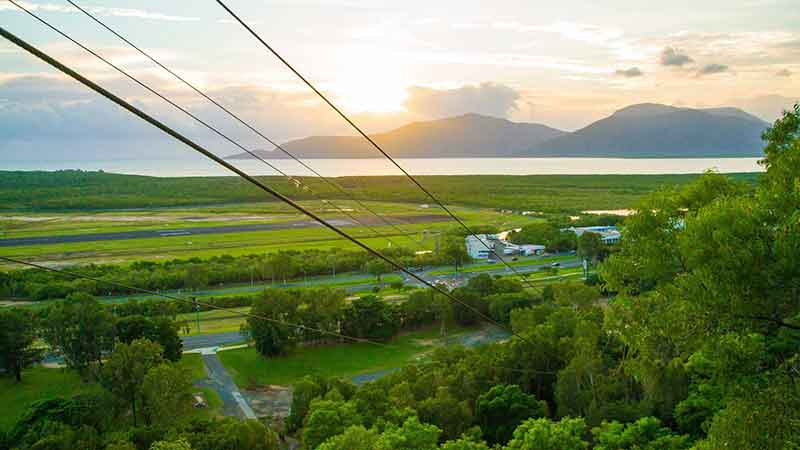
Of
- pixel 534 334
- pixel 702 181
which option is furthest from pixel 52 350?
pixel 702 181

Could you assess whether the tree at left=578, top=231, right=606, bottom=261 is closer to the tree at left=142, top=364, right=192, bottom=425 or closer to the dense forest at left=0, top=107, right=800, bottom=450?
the dense forest at left=0, top=107, right=800, bottom=450

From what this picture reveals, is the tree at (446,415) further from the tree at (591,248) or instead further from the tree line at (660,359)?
the tree at (591,248)

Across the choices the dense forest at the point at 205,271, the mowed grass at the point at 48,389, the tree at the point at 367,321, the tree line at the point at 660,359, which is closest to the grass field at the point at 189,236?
the dense forest at the point at 205,271

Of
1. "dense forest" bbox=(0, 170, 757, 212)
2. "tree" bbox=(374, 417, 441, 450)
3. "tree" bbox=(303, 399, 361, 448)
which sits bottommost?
"tree" bbox=(303, 399, 361, 448)

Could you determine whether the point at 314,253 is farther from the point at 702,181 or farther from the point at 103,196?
the point at 103,196

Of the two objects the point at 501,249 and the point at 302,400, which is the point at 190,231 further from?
the point at 302,400

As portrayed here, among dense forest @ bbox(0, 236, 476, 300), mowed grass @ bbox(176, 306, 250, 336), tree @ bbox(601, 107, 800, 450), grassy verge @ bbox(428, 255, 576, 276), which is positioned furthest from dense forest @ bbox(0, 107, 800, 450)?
grassy verge @ bbox(428, 255, 576, 276)

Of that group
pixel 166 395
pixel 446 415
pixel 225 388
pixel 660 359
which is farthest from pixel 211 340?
pixel 660 359
